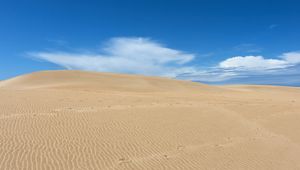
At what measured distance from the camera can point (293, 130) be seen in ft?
35.3

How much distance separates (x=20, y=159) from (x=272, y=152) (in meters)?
7.94

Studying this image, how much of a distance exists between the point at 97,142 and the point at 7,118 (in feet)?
16.7

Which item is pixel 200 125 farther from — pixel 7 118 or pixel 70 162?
pixel 7 118

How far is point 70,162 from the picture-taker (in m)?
6.01

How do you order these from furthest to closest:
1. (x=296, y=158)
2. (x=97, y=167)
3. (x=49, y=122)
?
(x=49, y=122) → (x=296, y=158) → (x=97, y=167)

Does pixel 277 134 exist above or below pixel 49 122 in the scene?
below

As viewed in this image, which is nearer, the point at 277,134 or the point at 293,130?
the point at 277,134

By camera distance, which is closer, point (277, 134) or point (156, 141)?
point (156, 141)

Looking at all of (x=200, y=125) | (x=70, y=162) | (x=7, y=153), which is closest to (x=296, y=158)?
(x=200, y=125)

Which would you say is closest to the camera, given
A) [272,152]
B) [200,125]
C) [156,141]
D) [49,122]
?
[272,152]

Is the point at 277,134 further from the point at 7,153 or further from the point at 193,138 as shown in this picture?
the point at 7,153

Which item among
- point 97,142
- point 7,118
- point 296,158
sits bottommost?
point 296,158

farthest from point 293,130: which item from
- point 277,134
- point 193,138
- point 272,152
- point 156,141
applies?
point 156,141

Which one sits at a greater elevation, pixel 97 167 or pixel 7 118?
pixel 7 118
